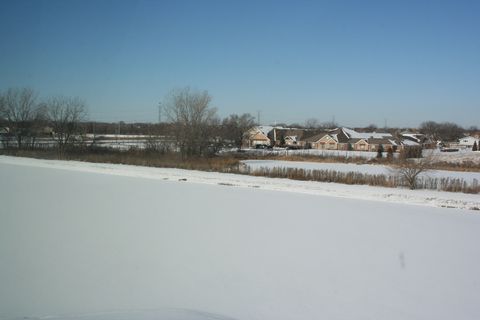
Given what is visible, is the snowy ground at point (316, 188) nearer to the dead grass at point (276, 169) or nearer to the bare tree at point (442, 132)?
the dead grass at point (276, 169)

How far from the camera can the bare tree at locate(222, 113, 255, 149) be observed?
→ 237ft

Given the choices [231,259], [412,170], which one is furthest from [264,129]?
[231,259]

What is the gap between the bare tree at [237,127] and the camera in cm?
7219

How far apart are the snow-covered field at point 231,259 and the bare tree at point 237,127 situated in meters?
48.4

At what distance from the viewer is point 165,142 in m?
48.2

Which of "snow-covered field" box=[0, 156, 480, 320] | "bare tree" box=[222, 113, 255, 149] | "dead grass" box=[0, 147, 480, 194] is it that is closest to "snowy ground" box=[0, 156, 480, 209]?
"dead grass" box=[0, 147, 480, 194]

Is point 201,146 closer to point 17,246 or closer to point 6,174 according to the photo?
point 6,174

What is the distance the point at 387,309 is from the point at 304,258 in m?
2.99

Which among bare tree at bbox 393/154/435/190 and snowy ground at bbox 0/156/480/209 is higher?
bare tree at bbox 393/154/435/190

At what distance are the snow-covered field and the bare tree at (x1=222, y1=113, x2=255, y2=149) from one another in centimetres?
4838

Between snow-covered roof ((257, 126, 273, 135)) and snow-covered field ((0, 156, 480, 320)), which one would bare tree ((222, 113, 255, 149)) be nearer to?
snow-covered roof ((257, 126, 273, 135))

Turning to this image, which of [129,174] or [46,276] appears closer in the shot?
[46,276]

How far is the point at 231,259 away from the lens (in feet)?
31.3

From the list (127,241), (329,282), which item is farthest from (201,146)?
(329,282)
